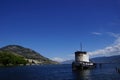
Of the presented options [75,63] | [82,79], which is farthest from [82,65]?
[82,79]

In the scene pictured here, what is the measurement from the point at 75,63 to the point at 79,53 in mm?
6154

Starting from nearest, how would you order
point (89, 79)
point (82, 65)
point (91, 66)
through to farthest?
point (89, 79) < point (82, 65) < point (91, 66)

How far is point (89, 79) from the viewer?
95.9 meters

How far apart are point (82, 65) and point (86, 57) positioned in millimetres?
6588

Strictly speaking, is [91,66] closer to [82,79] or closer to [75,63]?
[75,63]

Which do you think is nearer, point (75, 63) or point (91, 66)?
point (75, 63)

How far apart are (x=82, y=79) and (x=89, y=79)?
248 centimetres

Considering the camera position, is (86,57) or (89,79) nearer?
(89,79)

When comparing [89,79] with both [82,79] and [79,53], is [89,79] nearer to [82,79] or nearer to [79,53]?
[82,79]

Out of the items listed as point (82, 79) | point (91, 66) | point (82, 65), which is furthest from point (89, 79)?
point (91, 66)

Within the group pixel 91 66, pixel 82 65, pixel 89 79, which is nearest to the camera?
pixel 89 79

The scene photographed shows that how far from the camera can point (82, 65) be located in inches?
5915

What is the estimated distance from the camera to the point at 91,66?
547ft

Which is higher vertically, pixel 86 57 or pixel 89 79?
pixel 86 57
